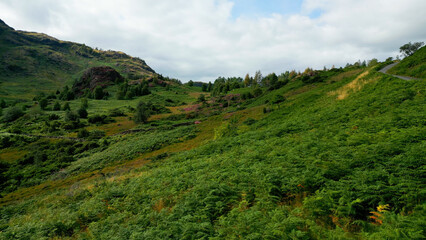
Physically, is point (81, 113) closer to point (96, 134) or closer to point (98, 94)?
point (96, 134)

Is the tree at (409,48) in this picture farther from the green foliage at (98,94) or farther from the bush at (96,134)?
the green foliage at (98,94)

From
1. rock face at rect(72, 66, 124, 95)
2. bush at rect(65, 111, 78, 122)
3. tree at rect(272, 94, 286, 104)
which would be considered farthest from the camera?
rock face at rect(72, 66, 124, 95)

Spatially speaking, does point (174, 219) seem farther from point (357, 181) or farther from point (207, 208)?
point (357, 181)

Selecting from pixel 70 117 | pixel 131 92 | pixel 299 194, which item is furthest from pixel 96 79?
pixel 299 194

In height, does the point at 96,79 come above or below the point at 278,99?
above

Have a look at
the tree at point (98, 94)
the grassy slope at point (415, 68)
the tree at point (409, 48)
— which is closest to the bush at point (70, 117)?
the tree at point (98, 94)

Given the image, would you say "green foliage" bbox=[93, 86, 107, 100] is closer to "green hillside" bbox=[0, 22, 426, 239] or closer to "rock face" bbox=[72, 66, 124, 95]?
"rock face" bbox=[72, 66, 124, 95]

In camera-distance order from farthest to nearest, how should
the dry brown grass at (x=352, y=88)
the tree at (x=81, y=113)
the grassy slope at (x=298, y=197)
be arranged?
1. the tree at (x=81, y=113)
2. the dry brown grass at (x=352, y=88)
3. the grassy slope at (x=298, y=197)

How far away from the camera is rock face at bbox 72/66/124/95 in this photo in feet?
506

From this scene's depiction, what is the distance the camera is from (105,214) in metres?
11.6

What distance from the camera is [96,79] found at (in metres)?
158

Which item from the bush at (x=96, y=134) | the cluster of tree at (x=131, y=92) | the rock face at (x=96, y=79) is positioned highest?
the rock face at (x=96, y=79)

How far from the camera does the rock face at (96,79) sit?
154m

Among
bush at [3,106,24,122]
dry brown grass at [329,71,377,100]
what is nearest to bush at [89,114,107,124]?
bush at [3,106,24,122]
